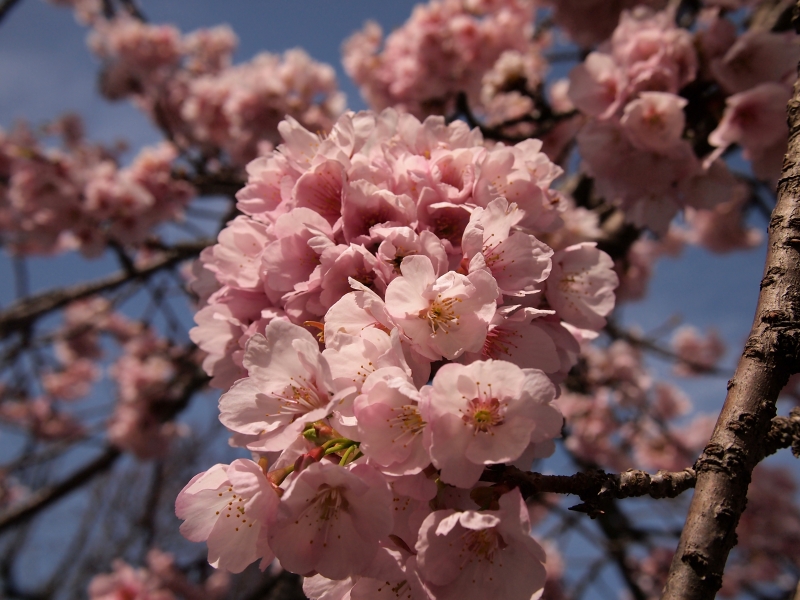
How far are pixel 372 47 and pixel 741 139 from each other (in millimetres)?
4199

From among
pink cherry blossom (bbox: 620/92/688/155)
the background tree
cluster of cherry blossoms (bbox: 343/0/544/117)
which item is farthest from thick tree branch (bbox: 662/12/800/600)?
cluster of cherry blossoms (bbox: 343/0/544/117)

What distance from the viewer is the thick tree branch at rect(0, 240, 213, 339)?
12.1 feet

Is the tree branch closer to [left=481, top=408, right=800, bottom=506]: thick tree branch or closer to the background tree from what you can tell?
the background tree

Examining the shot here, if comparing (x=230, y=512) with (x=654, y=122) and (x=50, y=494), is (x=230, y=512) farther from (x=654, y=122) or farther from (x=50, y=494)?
(x=50, y=494)

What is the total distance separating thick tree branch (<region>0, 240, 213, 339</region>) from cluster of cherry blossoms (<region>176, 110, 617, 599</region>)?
2759mm

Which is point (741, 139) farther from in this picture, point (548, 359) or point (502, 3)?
point (502, 3)

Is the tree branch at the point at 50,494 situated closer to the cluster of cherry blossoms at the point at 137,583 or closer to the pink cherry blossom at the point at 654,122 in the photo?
the cluster of cherry blossoms at the point at 137,583

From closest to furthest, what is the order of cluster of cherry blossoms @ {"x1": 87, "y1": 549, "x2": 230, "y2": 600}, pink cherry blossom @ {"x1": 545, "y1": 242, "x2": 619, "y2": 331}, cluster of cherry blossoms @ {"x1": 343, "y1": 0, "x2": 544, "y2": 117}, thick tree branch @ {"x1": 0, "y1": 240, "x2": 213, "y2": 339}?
pink cherry blossom @ {"x1": 545, "y1": 242, "x2": 619, "y2": 331}
thick tree branch @ {"x1": 0, "y1": 240, "x2": 213, "y2": 339}
cluster of cherry blossoms @ {"x1": 343, "y1": 0, "x2": 544, "y2": 117}
cluster of cherry blossoms @ {"x1": 87, "y1": 549, "x2": 230, "y2": 600}

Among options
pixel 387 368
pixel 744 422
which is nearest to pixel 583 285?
pixel 744 422

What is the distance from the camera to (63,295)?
3.74m

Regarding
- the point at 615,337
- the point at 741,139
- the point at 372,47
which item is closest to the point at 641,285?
the point at 615,337

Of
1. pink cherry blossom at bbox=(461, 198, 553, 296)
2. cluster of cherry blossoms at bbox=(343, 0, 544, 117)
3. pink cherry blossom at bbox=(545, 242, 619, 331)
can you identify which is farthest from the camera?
cluster of cherry blossoms at bbox=(343, 0, 544, 117)

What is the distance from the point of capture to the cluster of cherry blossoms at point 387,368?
0.81m

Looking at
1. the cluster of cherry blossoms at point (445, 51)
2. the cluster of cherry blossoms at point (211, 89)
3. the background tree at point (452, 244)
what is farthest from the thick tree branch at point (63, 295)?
the cluster of cherry blossoms at point (445, 51)
